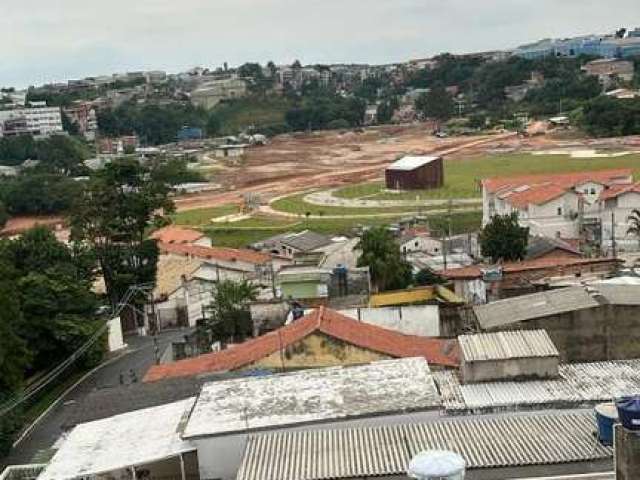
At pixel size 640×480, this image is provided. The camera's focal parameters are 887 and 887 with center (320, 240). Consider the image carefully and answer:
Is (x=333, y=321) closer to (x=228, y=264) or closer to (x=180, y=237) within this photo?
(x=228, y=264)

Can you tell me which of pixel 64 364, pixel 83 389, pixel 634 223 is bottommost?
pixel 83 389

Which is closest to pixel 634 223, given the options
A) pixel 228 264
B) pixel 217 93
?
pixel 228 264

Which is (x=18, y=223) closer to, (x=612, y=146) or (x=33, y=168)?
(x=33, y=168)

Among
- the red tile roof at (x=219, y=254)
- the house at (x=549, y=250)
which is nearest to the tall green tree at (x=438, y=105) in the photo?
the red tile roof at (x=219, y=254)

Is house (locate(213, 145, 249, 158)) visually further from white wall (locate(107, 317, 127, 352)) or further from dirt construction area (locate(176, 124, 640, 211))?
white wall (locate(107, 317, 127, 352))

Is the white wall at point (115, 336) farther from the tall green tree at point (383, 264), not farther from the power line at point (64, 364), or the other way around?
the tall green tree at point (383, 264)

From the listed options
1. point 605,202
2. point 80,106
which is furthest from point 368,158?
point 80,106

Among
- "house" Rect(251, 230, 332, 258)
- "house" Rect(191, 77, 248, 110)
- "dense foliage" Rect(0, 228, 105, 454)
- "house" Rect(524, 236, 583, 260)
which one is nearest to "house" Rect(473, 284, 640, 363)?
"dense foliage" Rect(0, 228, 105, 454)
